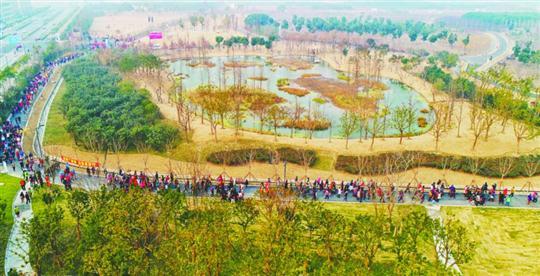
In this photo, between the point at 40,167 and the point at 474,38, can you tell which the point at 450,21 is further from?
the point at 40,167

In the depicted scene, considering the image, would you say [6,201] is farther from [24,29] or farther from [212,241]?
[24,29]

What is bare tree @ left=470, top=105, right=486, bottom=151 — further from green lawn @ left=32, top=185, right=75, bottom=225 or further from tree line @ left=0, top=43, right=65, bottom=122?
tree line @ left=0, top=43, right=65, bottom=122

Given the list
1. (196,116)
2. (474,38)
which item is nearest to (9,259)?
(196,116)

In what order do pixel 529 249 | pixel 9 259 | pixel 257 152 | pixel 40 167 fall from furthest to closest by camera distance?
1. pixel 257 152
2. pixel 40 167
3. pixel 529 249
4. pixel 9 259

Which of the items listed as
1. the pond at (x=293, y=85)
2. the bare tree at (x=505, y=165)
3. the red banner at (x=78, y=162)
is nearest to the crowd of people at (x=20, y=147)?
the red banner at (x=78, y=162)

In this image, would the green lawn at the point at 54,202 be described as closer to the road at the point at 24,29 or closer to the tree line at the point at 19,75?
the tree line at the point at 19,75

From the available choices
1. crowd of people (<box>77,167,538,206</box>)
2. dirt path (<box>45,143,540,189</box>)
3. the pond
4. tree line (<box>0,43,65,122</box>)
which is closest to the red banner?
dirt path (<box>45,143,540,189</box>)
